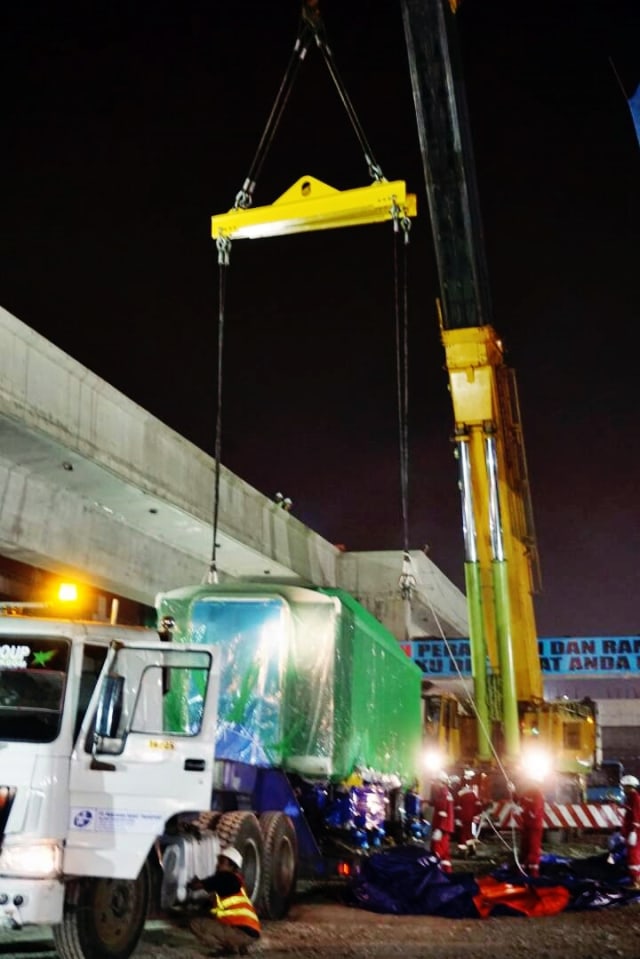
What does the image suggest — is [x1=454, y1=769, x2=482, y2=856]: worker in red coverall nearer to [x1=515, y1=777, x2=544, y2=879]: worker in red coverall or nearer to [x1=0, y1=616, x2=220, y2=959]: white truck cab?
[x1=515, y1=777, x2=544, y2=879]: worker in red coverall

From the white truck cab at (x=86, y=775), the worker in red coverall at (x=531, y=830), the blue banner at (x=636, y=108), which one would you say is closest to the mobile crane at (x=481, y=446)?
the worker in red coverall at (x=531, y=830)

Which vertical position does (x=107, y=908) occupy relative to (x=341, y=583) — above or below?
below

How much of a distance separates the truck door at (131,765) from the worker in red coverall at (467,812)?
707 cm

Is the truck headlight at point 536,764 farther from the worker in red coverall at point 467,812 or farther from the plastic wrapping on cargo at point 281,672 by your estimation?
the plastic wrapping on cargo at point 281,672

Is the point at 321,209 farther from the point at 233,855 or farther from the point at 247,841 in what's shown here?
the point at 233,855

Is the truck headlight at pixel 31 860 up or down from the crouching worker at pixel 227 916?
up

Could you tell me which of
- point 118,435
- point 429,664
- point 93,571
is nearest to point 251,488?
point 93,571

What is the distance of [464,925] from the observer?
8273mm

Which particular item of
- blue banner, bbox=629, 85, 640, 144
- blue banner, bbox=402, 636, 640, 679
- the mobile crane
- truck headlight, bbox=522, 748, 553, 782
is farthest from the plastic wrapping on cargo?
blue banner, bbox=402, 636, 640, 679

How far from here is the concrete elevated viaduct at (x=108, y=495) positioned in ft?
43.4

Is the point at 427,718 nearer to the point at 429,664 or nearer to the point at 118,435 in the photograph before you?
the point at 118,435

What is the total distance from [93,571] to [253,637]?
849cm

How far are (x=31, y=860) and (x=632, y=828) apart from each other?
7.27m

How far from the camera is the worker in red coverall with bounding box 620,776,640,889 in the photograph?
397 inches
